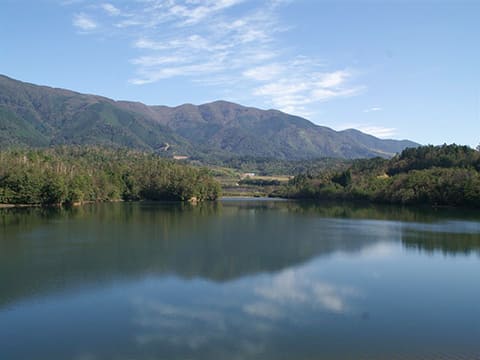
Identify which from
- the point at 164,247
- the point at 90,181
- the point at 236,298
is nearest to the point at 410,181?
the point at 90,181

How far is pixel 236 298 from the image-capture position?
22.7m

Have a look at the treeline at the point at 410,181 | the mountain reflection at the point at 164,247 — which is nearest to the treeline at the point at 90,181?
the mountain reflection at the point at 164,247

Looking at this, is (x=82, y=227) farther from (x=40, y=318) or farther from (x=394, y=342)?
(x=394, y=342)

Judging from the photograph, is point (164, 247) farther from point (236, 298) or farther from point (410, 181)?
point (410, 181)

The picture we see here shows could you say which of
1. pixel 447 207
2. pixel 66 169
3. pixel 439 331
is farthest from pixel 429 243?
pixel 66 169

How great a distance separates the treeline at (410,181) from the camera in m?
92.0

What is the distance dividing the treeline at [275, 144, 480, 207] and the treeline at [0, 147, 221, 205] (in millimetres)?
37194

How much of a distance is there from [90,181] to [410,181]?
256 ft

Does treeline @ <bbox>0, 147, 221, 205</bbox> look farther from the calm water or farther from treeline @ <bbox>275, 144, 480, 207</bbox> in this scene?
the calm water

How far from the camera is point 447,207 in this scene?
9300cm

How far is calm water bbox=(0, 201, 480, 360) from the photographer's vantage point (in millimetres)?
16125

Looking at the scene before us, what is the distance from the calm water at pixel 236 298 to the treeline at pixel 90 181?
162 feet

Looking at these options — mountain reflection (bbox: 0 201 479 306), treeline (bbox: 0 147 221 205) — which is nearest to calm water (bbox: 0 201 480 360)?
mountain reflection (bbox: 0 201 479 306)

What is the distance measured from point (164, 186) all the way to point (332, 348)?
116 metres
